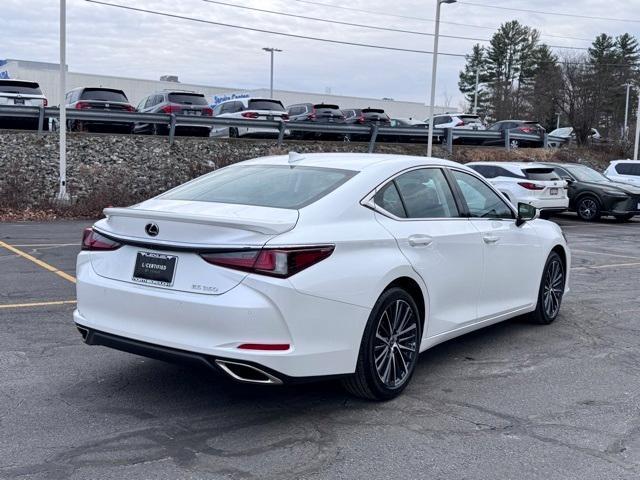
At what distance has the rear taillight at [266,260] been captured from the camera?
427 cm

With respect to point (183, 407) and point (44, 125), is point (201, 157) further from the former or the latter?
point (183, 407)

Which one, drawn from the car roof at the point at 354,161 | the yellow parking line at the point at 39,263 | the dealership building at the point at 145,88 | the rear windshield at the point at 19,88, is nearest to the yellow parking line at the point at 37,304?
the yellow parking line at the point at 39,263

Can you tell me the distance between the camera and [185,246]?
174 inches

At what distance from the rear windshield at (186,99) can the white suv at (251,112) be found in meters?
0.87

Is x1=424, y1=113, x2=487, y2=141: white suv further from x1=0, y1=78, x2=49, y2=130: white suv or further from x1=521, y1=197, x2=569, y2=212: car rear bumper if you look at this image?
x1=0, y1=78, x2=49, y2=130: white suv

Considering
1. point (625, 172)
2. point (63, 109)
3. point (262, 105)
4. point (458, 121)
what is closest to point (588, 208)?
point (625, 172)

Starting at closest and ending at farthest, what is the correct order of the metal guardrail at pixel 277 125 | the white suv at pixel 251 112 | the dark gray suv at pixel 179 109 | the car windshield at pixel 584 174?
the metal guardrail at pixel 277 125
the car windshield at pixel 584 174
the dark gray suv at pixel 179 109
the white suv at pixel 251 112

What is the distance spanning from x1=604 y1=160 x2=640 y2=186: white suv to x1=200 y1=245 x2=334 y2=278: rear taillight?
21857 mm

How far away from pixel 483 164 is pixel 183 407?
54.0 ft

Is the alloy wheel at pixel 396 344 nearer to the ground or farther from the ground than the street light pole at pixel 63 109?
nearer to the ground

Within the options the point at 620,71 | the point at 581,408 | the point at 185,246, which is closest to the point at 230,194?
the point at 185,246

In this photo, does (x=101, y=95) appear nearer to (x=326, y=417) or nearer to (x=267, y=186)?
(x=267, y=186)

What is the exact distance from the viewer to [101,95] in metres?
23.1

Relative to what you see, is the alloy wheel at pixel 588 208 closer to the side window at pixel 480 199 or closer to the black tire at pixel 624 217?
the black tire at pixel 624 217
